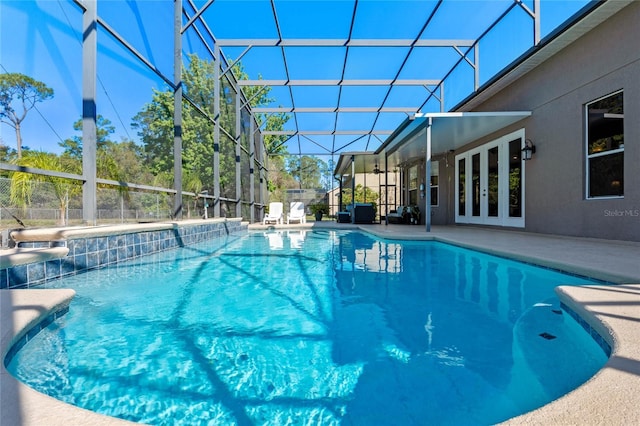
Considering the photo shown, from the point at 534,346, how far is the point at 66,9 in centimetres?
544

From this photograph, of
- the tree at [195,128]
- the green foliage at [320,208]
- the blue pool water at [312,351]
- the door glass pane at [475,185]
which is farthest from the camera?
the green foliage at [320,208]

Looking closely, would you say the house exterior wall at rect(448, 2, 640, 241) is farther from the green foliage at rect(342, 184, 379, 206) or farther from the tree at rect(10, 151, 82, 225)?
the green foliage at rect(342, 184, 379, 206)

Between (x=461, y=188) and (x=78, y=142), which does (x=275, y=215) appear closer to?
(x=461, y=188)

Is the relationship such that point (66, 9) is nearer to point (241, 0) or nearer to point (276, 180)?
point (241, 0)

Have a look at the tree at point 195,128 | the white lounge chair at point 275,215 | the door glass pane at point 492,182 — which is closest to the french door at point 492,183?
the door glass pane at point 492,182

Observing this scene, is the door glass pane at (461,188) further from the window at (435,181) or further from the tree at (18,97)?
the tree at (18,97)

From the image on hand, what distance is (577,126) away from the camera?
5.30 metres

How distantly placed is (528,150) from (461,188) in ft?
11.5

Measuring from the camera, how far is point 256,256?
5488mm

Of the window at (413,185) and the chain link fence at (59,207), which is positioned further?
the window at (413,185)

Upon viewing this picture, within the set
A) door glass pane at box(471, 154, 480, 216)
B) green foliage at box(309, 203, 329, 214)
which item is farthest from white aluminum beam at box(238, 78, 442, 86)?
green foliage at box(309, 203, 329, 214)

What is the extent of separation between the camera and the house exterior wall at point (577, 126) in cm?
439

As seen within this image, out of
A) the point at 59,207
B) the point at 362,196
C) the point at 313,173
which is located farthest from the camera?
the point at 313,173

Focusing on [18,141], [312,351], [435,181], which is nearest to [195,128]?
[18,141]
